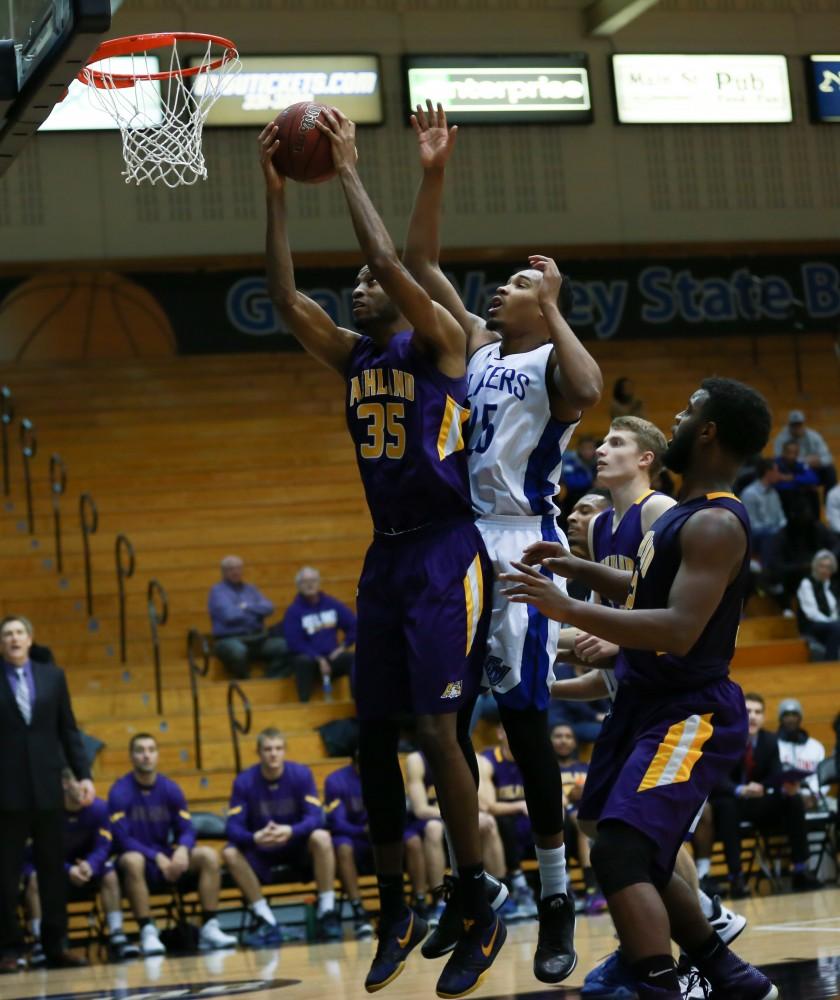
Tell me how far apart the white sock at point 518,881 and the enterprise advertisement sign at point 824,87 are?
490 inches

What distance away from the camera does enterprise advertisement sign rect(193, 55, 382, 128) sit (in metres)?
18.5

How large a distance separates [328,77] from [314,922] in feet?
35.8

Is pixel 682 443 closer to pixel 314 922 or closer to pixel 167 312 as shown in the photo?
pixel 314 922

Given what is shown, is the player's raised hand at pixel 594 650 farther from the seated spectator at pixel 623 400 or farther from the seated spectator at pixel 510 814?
the seated spectator at pixel 623 400

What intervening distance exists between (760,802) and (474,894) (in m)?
7.78

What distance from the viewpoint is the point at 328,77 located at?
1884 cm

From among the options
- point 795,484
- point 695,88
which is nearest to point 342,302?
point 695,88

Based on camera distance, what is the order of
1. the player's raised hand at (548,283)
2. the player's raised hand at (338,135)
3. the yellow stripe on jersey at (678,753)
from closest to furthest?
the yellow stripe on jersey at (678,753) < the player's raised hand at (338,135) < the player's raised hand at (548,283)

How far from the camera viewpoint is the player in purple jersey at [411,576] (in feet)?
18.6

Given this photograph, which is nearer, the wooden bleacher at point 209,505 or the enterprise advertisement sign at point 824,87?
the wooden bleacher at point 209,505

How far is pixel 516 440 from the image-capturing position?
6156 mm

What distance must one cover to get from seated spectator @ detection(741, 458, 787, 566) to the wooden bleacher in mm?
839

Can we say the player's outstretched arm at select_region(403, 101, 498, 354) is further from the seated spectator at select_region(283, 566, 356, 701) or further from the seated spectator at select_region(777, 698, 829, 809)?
the seated spectator at select_region(283, 566, 356, 701)

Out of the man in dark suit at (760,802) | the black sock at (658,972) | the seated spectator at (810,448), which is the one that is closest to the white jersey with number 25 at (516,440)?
the black sock at (658,972)
